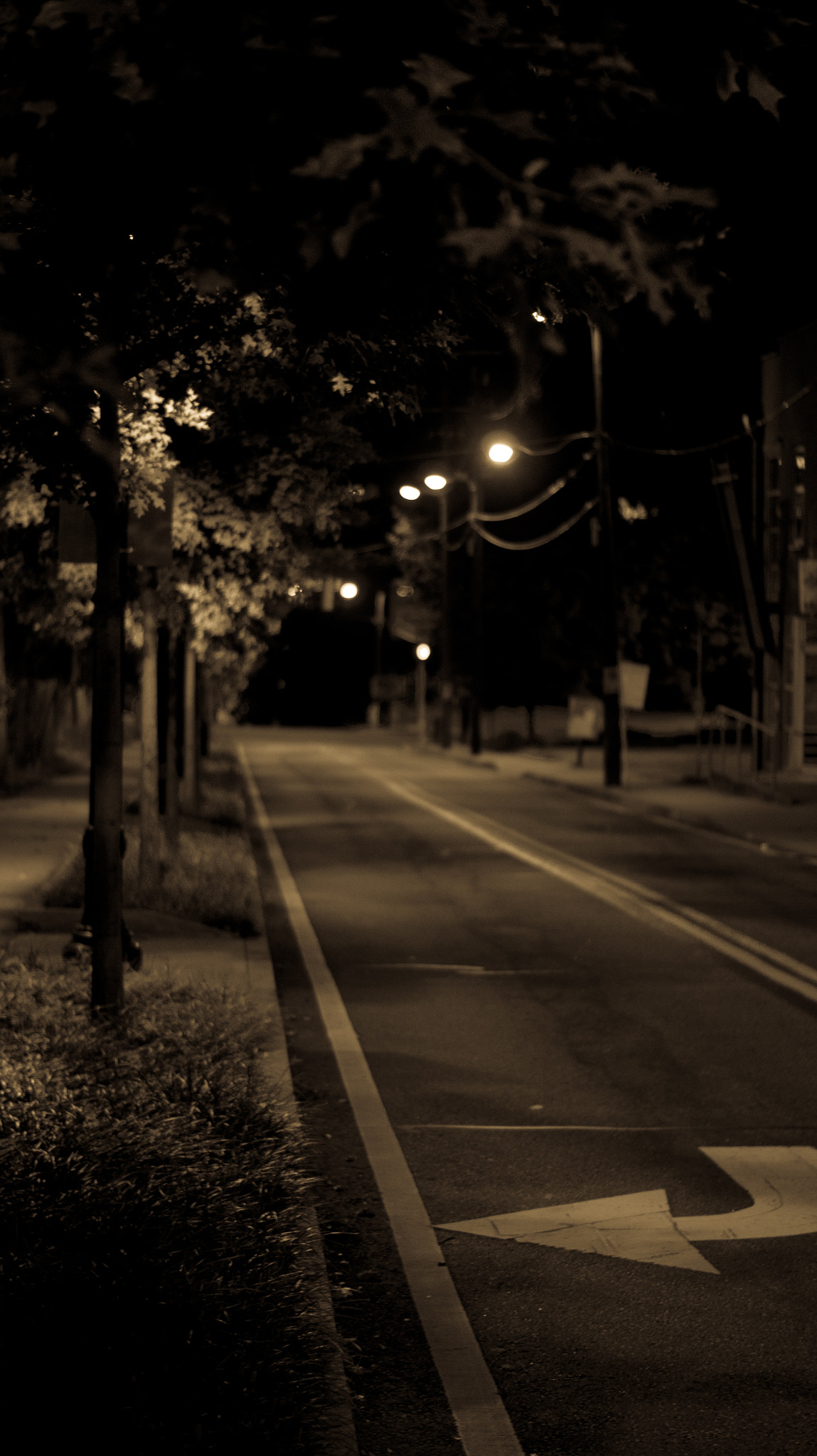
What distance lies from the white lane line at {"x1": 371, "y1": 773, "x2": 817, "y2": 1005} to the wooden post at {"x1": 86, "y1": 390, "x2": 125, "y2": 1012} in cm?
444

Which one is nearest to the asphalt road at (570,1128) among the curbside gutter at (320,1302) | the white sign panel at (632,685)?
the curbside gutter at (320,1302)

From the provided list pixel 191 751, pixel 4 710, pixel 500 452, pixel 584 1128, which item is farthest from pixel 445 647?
pixel 584 1128

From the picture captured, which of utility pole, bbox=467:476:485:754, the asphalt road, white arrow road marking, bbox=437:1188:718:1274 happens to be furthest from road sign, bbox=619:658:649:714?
white arrow road marking, bbox=437:1188:718:1274

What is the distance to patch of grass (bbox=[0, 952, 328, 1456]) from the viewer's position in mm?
3732

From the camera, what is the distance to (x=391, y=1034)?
29.2 ft

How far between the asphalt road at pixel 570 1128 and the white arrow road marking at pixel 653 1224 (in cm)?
6

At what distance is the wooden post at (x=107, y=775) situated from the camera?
7715 millimetres

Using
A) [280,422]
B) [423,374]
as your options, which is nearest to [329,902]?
[280,422]

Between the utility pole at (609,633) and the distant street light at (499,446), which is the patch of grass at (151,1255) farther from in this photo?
the distant street light at (499,446)

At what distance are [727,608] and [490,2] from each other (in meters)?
41.3

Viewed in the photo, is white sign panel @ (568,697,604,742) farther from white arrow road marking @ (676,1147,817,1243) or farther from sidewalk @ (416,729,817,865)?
white arrow road marking @ (676,1147,817,1243)

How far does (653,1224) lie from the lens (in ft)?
18.9

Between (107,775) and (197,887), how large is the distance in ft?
17.0

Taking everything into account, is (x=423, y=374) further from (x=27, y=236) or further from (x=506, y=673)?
(x=506, y=673)
